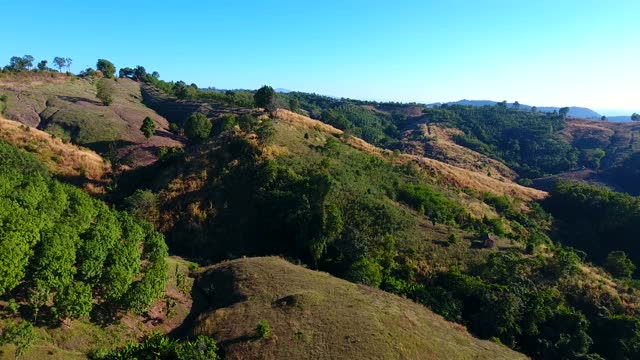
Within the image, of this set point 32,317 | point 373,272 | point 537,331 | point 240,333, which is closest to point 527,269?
point 537,331

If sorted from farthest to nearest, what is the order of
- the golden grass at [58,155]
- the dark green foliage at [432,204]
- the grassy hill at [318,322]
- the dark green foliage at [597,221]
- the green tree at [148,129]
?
1. the green tree at [148,129]
2. the dark green foliage at [597,221]
3. the golden grass at [58,155]
4. the dark green foliage at [432,204]
5. the grassy hill at [318,322]

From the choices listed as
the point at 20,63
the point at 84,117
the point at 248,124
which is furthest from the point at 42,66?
the point at 248,124

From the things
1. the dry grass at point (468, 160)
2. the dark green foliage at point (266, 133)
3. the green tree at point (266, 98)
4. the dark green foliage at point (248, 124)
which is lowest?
the dry grass at point (468, 160)

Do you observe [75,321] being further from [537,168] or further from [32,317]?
[537,168]

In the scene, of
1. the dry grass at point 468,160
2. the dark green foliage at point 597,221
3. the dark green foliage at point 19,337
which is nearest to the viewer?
the dark green foliage at point 19,337

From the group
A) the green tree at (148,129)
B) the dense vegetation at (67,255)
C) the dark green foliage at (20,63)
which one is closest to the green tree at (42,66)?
the dark green foliage at (20,63)

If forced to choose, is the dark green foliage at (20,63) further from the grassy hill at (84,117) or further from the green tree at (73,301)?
the green tree at (73,301)

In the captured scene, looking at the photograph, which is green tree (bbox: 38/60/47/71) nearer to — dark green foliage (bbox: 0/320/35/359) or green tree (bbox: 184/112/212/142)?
green tree (bbox: 184/112/212/142)
